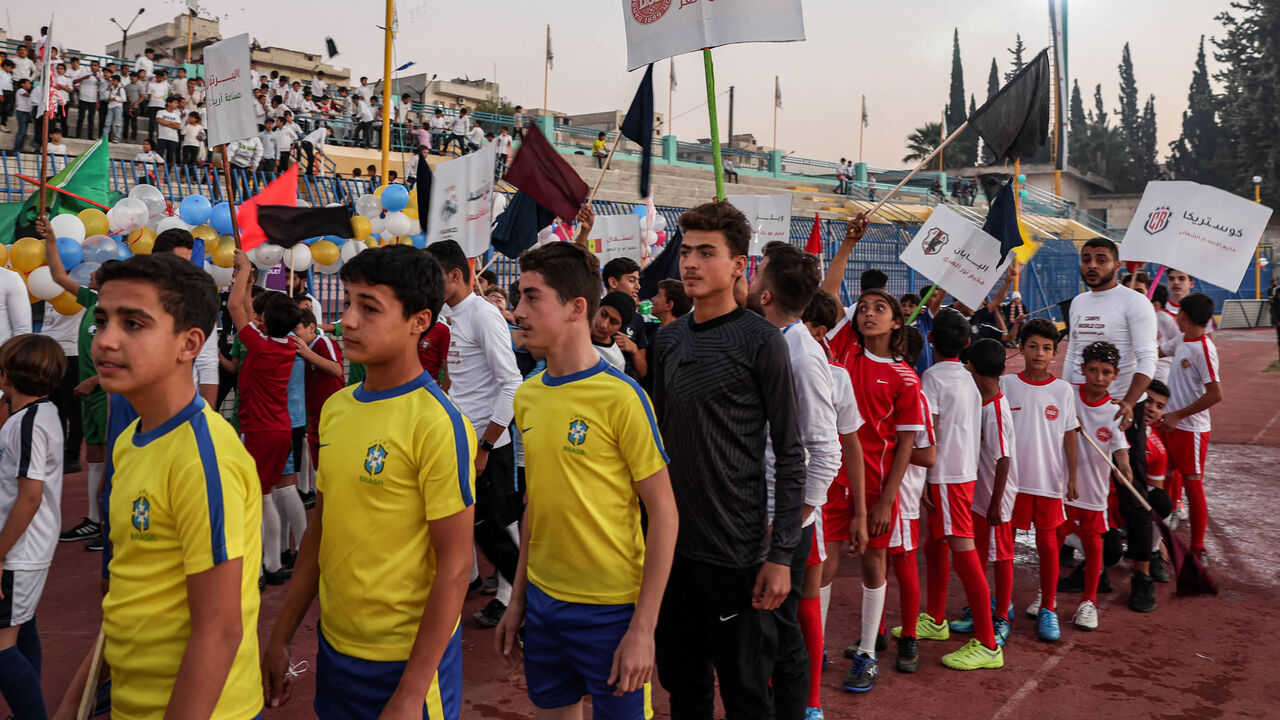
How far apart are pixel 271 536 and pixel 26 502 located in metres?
2.44

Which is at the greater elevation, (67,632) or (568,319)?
(568,319)

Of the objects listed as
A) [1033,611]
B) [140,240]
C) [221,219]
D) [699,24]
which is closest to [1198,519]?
[1033,611]

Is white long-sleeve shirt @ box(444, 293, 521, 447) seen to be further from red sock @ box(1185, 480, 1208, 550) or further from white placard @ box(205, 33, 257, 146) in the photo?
Result: red sock @ box(1185, 480, 1208, 550)

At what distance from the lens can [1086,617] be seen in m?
5.12

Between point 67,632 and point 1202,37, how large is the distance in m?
82.0

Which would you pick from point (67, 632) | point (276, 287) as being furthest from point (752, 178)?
point (67, 632)

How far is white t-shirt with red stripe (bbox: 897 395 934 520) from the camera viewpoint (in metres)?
4.46

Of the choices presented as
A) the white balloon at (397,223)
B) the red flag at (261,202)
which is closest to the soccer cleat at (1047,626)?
the red flag at (261,202)

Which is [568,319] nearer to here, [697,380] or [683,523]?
[697,380]

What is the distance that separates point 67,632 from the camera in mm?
4812

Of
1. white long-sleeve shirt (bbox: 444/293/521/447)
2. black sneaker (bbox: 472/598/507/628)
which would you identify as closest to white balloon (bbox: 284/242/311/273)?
white long-sleeve shirt (bbox: 444/293/521/447)

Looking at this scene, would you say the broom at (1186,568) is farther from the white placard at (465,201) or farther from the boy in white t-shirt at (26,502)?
the boy in white t-shirt at (26,502)

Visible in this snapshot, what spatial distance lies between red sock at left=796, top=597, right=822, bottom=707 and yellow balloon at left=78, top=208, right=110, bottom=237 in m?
7.19

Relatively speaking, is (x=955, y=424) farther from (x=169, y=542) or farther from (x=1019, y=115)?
(x=169, y=542)
